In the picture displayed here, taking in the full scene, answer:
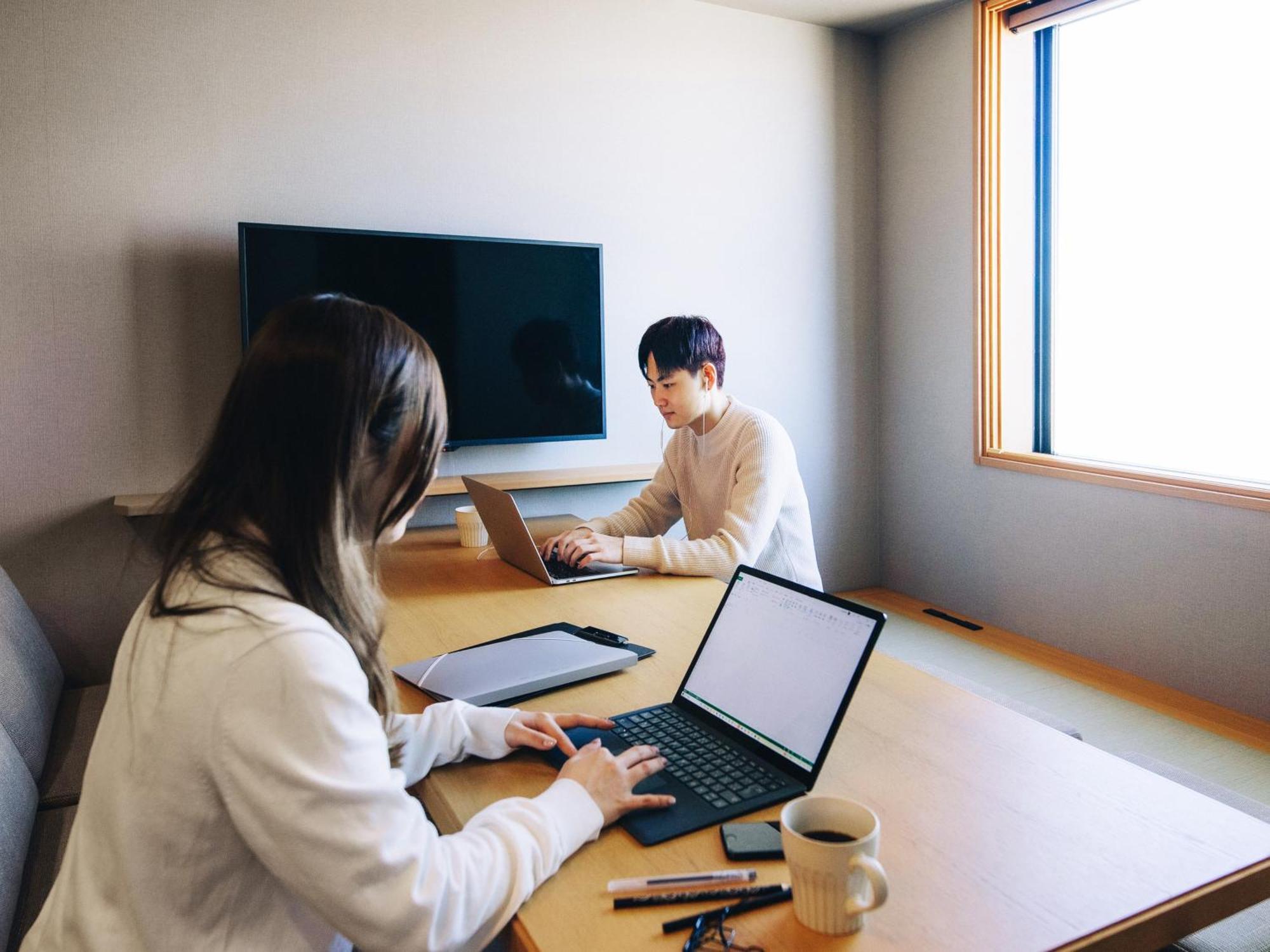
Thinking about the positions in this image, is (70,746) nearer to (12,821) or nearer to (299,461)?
(12,821)

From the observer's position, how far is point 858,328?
3.84 metres

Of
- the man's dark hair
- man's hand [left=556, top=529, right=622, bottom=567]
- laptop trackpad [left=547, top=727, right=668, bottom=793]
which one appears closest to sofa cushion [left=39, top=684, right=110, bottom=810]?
laptop trackpad [left=547, top=727, right=668, bottom=793]

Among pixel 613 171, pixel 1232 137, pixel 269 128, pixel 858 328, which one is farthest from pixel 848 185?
pixel 269 128

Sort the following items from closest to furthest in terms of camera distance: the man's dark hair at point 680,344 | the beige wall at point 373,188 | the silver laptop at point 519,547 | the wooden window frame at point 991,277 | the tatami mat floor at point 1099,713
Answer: the silver laptop at point 519,547, the man's dark hair at point 680,344, the tatami mat floor at point 1099,713, the beige wall at point 373,188, the wooden window frame at point 991,277

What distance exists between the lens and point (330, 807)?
2.41ft

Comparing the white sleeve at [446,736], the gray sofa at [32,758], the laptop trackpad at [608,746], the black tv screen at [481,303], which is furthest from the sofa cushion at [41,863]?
the black tv screen at [481,303]

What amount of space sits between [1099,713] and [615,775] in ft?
7.24

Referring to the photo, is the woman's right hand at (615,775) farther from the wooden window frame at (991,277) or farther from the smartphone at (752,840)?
the wooden window frame at (991,277)

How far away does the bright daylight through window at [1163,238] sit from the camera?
2.62m

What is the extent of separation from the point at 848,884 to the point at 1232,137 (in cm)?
278

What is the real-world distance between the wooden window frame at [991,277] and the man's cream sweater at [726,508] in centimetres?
133

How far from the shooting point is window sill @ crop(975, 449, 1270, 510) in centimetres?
255

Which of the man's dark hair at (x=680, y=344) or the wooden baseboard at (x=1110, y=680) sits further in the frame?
the wooden baseboard at (x=1110, y=680)

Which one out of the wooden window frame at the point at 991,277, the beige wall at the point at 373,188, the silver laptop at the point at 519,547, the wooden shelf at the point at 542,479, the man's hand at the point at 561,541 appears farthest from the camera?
the wooden window frame at the point at 991,277
